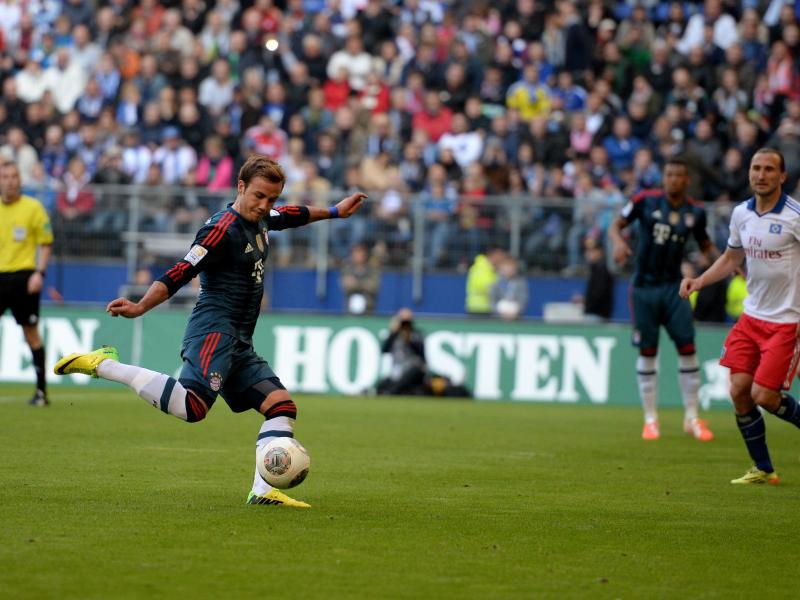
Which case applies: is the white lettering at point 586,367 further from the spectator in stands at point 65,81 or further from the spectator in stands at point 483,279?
the spectator in stands at point 65,81

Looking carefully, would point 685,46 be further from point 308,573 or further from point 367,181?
point 308,573

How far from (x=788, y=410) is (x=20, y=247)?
29.5 ft

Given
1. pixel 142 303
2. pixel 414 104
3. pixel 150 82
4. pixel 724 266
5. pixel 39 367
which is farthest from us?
pixel 150 82

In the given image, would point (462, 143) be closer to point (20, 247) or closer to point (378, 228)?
point (378, 228)

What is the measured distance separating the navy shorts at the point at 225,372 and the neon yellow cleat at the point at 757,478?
3.84m

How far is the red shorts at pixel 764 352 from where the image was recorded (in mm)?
9914

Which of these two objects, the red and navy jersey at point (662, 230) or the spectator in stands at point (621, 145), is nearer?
the red and navy jersey at point (662, 230)

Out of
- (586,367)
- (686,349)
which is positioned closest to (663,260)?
(686,349)

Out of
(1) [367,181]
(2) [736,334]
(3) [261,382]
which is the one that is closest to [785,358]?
(2) [736,334]

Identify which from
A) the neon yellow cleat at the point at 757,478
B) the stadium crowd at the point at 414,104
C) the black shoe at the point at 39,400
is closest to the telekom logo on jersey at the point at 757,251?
the neon yellow cleat at the point at 757,478

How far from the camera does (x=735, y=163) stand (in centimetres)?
2169

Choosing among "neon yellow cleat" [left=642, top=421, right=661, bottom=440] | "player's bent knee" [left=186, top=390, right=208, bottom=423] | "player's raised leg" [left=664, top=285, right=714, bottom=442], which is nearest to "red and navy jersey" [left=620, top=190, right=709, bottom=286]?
"player's raised leg" [left=664, top=285, right=714, bottom=442]

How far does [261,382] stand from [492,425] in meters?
7.63

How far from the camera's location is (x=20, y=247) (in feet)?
51.4
